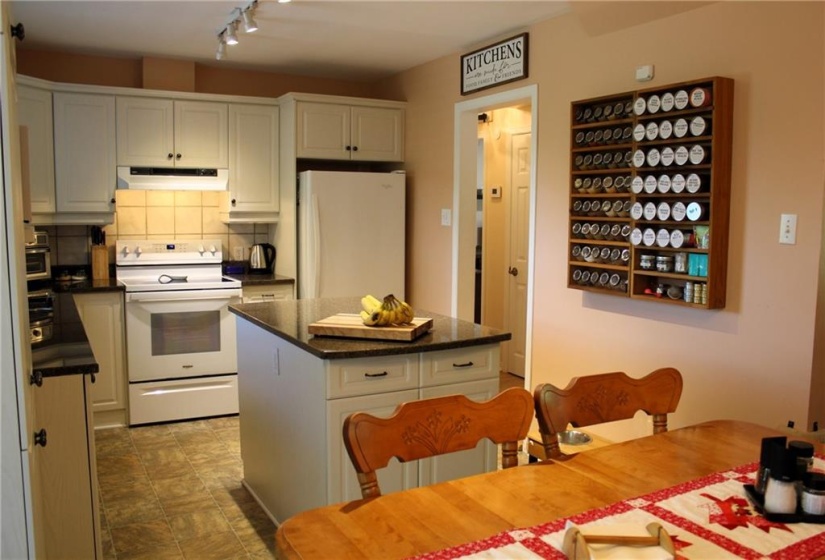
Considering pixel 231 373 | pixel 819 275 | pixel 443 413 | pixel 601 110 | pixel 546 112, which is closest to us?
pixel 443 413

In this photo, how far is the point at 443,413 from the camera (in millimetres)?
1721

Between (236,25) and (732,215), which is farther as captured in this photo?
(236,25)

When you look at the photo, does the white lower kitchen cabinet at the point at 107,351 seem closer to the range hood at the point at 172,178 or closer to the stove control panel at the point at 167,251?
the stove control panel at the point at 167,251

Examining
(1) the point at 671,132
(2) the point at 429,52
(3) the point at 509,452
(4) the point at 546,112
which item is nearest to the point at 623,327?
(1) the point at 671,132

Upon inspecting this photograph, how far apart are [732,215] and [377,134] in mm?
2863

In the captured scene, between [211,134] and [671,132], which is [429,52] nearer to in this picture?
[211,134]

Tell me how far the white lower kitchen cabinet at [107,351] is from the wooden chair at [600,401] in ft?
10.9

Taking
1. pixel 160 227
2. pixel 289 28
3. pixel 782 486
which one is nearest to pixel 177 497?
pixel 160 227

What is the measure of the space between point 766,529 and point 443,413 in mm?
712

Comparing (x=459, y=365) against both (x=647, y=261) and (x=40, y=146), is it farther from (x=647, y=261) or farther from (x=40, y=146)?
(x=40, y=146)

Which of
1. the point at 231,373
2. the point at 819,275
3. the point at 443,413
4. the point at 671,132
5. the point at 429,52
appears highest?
the point at 429,52

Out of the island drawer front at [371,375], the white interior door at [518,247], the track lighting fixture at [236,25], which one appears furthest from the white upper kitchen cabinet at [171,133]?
the island drawer front at [371,375]

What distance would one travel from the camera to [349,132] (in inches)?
204

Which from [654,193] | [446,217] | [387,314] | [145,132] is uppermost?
[145,132]
